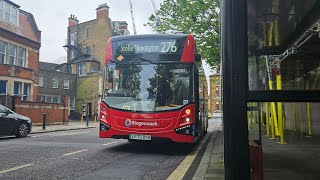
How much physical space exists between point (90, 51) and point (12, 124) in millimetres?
37933

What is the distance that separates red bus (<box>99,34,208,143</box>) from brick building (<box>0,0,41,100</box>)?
19972mm

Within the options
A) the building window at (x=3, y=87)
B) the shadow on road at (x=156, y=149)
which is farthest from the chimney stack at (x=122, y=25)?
the shadow on road at (x=156, y=149)

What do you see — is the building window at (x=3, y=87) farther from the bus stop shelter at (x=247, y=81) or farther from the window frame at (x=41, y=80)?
the bus stop shelter at (x=247, y=81)

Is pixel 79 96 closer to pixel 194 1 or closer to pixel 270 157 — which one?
pixel 194 1

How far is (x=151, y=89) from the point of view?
882cm

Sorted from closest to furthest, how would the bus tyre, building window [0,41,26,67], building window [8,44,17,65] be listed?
the bus tyre < building window [0,41,26,67] < building window [8,44,17,65]

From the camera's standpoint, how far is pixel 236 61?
4.55 ft

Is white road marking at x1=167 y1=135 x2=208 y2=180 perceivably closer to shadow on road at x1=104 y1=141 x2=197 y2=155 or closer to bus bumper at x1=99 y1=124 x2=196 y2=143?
bus bumper at x1=99 y1=124 x2=196 y2=143

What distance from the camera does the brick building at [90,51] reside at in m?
44.1

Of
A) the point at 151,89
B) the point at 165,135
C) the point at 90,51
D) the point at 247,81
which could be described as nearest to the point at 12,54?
the point at 90,51

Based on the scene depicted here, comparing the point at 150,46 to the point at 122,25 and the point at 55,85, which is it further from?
the point at 122,25

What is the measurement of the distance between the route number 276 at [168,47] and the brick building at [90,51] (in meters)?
35.1

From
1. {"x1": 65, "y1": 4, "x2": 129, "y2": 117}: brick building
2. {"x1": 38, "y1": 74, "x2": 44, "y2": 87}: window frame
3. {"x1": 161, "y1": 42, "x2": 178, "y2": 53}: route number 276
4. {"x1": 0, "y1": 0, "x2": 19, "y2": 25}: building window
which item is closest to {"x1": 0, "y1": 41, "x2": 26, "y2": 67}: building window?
{"x1": 0, "y1": 0, "x2": 19, "y2": 25}: building window

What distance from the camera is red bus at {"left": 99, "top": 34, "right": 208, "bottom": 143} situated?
8570 mm
